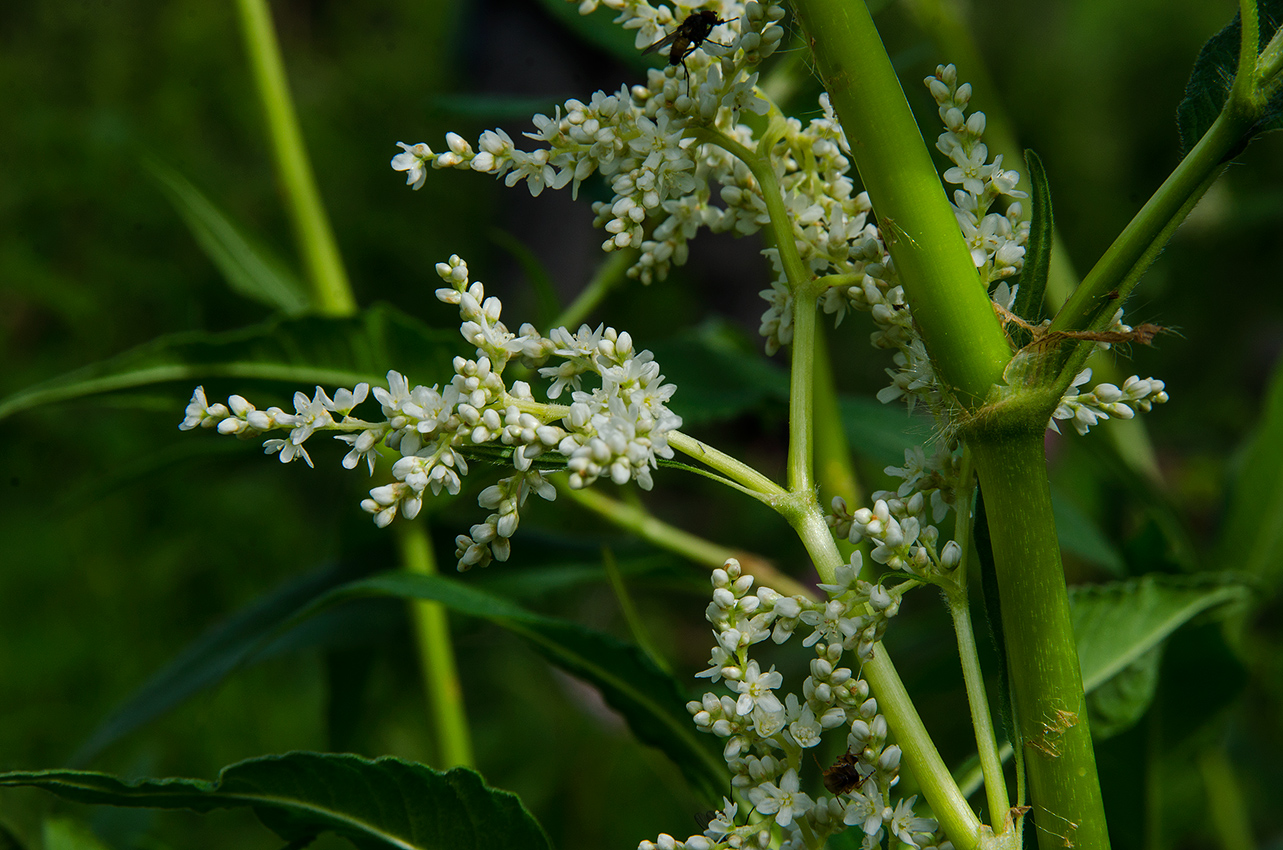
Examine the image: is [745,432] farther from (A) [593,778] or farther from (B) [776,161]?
(B) [776,161]

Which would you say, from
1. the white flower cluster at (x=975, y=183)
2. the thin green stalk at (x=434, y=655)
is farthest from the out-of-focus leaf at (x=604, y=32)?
the white flower cluster at (x=975, y=183)

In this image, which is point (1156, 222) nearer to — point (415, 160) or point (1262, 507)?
point (415, 160)

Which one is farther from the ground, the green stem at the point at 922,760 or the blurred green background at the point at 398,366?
the blurred green background at the point at 398,366

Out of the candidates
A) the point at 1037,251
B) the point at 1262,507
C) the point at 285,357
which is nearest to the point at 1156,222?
the point at 1037,251

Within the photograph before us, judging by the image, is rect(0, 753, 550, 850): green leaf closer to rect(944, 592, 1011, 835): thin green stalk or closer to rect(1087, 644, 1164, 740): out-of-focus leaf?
rect(944, 592, 1011, 835): thin green stalk

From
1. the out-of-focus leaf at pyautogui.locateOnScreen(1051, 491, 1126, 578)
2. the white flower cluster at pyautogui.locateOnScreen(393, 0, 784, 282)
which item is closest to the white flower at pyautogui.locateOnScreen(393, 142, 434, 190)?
the white flower cluster at pyautogui.locateOnScreen(393, 0, 784, 282)

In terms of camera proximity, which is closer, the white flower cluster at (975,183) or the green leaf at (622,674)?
the white flower cluster at (975,183)

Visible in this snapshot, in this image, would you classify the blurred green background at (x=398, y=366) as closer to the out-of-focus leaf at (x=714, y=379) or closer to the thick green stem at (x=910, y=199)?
the out-of-focus leaf at (x=714, y=379)
